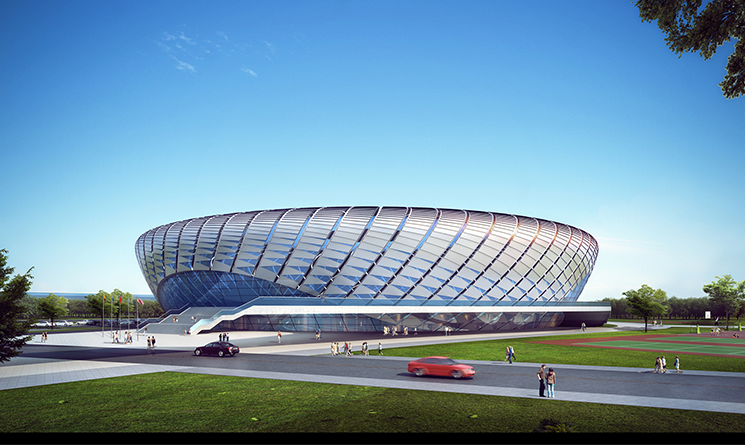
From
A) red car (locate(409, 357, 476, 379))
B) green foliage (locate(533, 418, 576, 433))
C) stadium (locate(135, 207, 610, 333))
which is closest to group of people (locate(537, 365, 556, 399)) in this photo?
green foliage (locate(533, 418, 576, 433))

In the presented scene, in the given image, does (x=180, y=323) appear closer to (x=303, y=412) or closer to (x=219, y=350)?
(x=219, y=350)

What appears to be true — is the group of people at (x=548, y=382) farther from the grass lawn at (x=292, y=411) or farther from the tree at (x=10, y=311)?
the tree at (x=10, y=311)

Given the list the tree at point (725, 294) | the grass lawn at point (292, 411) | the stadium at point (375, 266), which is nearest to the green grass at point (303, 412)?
the grass lawn at point (292, 411)

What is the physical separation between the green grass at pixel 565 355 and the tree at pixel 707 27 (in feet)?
64.1

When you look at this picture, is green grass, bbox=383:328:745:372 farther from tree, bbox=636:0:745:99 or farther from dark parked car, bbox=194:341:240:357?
tree, bbox=636:0:745:99

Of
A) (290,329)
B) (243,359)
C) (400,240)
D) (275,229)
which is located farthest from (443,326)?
(243,359)

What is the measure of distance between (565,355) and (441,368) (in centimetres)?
1439

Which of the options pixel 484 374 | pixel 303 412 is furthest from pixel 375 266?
pixel 303 412

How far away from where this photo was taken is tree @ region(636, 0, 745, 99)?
43.7 feet

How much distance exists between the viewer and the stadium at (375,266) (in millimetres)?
58500

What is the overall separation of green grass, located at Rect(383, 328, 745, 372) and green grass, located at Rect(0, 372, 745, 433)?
47.2 feet

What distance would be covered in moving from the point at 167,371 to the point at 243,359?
6.42 meters

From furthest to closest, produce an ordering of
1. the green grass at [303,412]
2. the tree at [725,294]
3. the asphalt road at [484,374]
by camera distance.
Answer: the tree at [725,294] < the asphalt road at [484,374] < the green grass at [303,412]

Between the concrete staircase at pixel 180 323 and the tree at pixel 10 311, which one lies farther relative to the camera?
the concrete staircase at pixel 180 323
